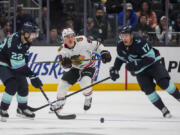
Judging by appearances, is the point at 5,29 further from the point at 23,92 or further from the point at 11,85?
the point at 11,85

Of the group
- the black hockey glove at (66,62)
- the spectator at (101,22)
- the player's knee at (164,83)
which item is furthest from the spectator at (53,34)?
the player's knee at (164,83)

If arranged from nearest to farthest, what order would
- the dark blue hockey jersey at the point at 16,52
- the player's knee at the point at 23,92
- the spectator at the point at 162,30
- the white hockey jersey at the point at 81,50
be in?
1. the dark blue hockey jersey at the point at 16,52
2. the player's knee at the point at 23,92
3. the white hockey jersey at the point at 81,50
4. the spectator at the point at 162,30

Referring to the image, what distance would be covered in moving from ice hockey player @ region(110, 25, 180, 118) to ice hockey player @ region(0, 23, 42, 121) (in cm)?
101

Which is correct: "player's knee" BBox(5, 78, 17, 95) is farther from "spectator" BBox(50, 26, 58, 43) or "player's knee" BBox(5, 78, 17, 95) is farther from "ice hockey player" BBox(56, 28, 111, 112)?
"spectator" BBox(50, 26, 58, 43)

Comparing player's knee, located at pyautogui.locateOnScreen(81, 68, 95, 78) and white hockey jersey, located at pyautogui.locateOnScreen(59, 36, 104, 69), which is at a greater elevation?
white hockey jersey, located at pyautogui.locateOnScreen(59, 36, 104, 69)

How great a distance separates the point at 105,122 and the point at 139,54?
34.3 inches

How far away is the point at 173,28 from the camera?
33.2 ft

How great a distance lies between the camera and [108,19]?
9805mm

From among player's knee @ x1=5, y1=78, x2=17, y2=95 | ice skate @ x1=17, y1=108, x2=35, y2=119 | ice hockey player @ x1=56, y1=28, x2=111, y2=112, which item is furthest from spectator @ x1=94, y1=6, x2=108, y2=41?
player's knee @ x1=5, y1=78, x2=17, y2=95

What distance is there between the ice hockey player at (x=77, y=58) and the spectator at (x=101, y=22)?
2746 millimetres

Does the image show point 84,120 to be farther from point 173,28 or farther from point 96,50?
point 173,28

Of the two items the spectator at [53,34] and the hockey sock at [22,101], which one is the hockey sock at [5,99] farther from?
the spectator at [53,34]

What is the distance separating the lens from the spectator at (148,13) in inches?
390

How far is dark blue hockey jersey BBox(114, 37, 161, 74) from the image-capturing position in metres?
6.37
